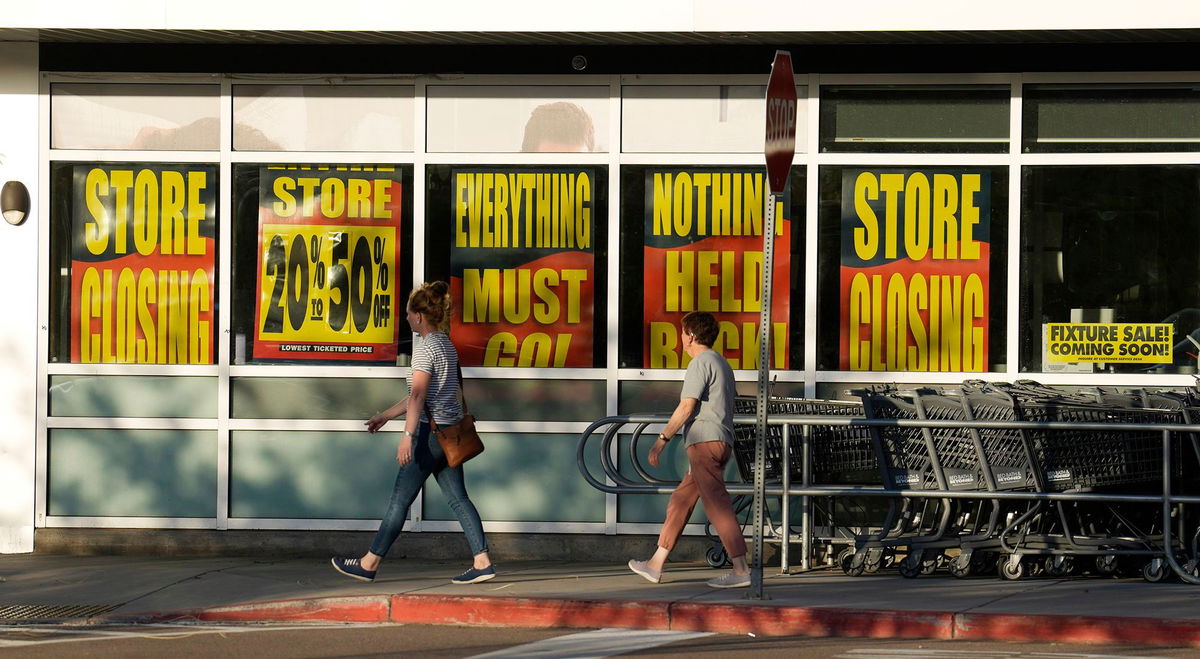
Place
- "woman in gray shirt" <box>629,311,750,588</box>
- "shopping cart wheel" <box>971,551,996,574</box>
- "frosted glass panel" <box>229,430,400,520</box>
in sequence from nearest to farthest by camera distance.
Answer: "woman in gray shirt" <box>629,311,750,588</box>, "shopping cart wheel" <box>971,551,996,574</box>, "frosted glass panel" <box>229,430,400,520</box>

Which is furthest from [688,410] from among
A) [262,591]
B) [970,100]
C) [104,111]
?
[104,111]

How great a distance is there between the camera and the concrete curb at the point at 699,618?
26.9 ft

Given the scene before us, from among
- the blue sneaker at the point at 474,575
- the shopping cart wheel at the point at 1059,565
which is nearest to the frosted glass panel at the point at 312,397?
the blue sneaker at the point at 474,575

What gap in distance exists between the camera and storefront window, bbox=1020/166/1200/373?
36.2 ft

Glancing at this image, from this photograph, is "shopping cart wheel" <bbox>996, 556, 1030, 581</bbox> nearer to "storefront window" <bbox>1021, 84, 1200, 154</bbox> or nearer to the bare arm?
the bare arm

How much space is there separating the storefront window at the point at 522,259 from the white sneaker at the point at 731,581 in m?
2.38

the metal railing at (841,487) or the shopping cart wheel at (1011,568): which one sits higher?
the metal railing at (841,487)

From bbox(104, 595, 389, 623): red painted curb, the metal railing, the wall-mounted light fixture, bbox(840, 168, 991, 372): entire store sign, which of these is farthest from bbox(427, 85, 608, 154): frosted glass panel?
bbox(104, 595, 389, 623): red painted curb

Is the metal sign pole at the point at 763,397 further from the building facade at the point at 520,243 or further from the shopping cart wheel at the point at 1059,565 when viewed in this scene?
the building facade at the point at 520,243

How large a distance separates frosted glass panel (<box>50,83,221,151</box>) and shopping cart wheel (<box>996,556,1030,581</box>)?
6.12 m

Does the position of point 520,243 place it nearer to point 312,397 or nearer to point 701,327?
point 312,397

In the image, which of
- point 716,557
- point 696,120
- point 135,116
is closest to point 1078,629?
point 716,557

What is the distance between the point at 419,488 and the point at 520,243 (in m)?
2.46

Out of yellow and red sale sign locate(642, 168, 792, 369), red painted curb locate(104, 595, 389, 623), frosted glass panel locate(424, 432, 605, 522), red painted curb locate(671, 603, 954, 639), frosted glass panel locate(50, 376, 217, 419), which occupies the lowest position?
red painted curb locate(104, 595, 389, 623)
